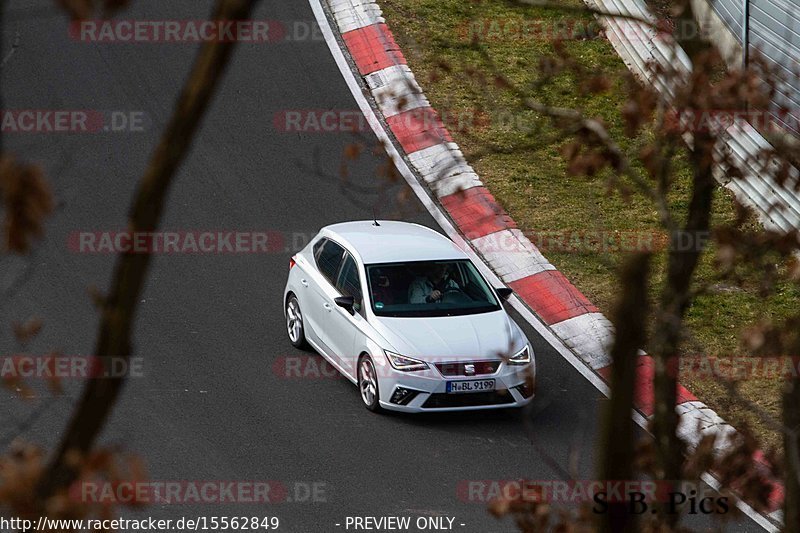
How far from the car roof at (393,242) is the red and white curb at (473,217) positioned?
1.94 feet

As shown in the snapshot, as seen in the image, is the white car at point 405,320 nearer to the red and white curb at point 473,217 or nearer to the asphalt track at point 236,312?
the asphalt track at point 236,312

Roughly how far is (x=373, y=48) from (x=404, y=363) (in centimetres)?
811

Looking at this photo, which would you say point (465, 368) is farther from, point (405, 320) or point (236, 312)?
point (236, 312)

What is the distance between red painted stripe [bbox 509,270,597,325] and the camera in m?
13.1

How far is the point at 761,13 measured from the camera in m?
14.9

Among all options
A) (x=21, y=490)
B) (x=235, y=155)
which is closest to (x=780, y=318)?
(x=235, y=155)

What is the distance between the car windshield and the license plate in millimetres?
Answer: 871

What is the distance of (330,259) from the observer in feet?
41.1

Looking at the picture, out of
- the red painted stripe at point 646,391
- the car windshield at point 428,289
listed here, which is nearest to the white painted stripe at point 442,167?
the car windshield at point 428,289

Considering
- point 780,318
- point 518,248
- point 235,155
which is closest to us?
point 780,318


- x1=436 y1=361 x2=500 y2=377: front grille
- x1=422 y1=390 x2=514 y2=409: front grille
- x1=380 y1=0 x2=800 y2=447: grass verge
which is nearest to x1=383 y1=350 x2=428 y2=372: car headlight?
x1=436 y1=361 x2=500 y2=377: front grille

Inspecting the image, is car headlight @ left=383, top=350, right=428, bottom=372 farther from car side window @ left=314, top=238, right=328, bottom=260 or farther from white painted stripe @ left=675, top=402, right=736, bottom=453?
white painted stripe @ left=675, top=402, right=736, bottom=453

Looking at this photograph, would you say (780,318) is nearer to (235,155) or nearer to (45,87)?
(235,155)

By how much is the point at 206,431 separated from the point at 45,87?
8307 mm
